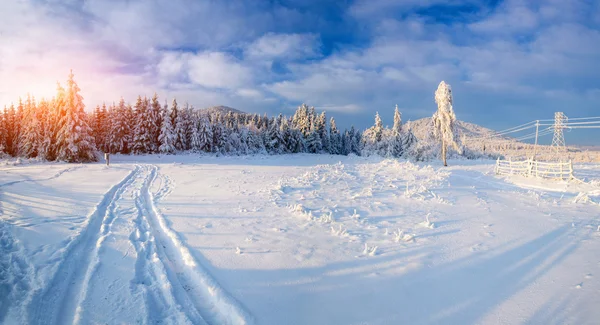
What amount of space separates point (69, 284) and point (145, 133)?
4853 cm

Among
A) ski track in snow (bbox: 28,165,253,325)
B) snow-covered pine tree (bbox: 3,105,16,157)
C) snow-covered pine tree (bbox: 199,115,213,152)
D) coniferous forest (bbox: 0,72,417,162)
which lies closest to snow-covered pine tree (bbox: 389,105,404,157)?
coniferous forest (bbox: 0,72,417,162)

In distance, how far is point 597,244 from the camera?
22.2 ft

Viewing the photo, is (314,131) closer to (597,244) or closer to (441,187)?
(441,187)

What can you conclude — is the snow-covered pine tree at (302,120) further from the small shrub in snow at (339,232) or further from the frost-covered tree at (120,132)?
the small shrub in snow at (339,232)

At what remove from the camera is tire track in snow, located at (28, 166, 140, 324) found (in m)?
3.81

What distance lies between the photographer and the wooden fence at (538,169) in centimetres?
1634

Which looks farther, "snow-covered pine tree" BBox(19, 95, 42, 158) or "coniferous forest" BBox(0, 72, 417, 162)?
"snow-covered pine tree" BBox(19, 95, 42, 158)

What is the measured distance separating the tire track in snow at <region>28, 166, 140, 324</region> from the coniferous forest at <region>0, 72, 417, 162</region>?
3217 centimetres

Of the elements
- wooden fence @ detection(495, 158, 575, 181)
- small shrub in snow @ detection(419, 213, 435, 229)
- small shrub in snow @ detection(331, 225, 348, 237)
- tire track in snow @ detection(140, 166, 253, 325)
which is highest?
wooden fence @ detection(495, 158, 575, 181)

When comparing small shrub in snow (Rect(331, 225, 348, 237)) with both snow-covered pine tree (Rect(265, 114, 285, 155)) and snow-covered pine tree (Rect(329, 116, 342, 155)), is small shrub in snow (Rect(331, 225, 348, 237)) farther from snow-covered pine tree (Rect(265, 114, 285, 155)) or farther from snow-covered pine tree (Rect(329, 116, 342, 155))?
snow-covered pine tree (Rect(329, 116, 342, 155))

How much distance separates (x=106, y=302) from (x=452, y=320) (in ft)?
16.7

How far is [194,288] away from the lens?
15.5 feet

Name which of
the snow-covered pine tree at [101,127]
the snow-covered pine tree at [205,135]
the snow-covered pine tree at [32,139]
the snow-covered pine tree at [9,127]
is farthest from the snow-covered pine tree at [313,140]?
the snow-covered pine tree at [9,127]

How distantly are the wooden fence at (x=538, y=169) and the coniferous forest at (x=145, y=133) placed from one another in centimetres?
2513
